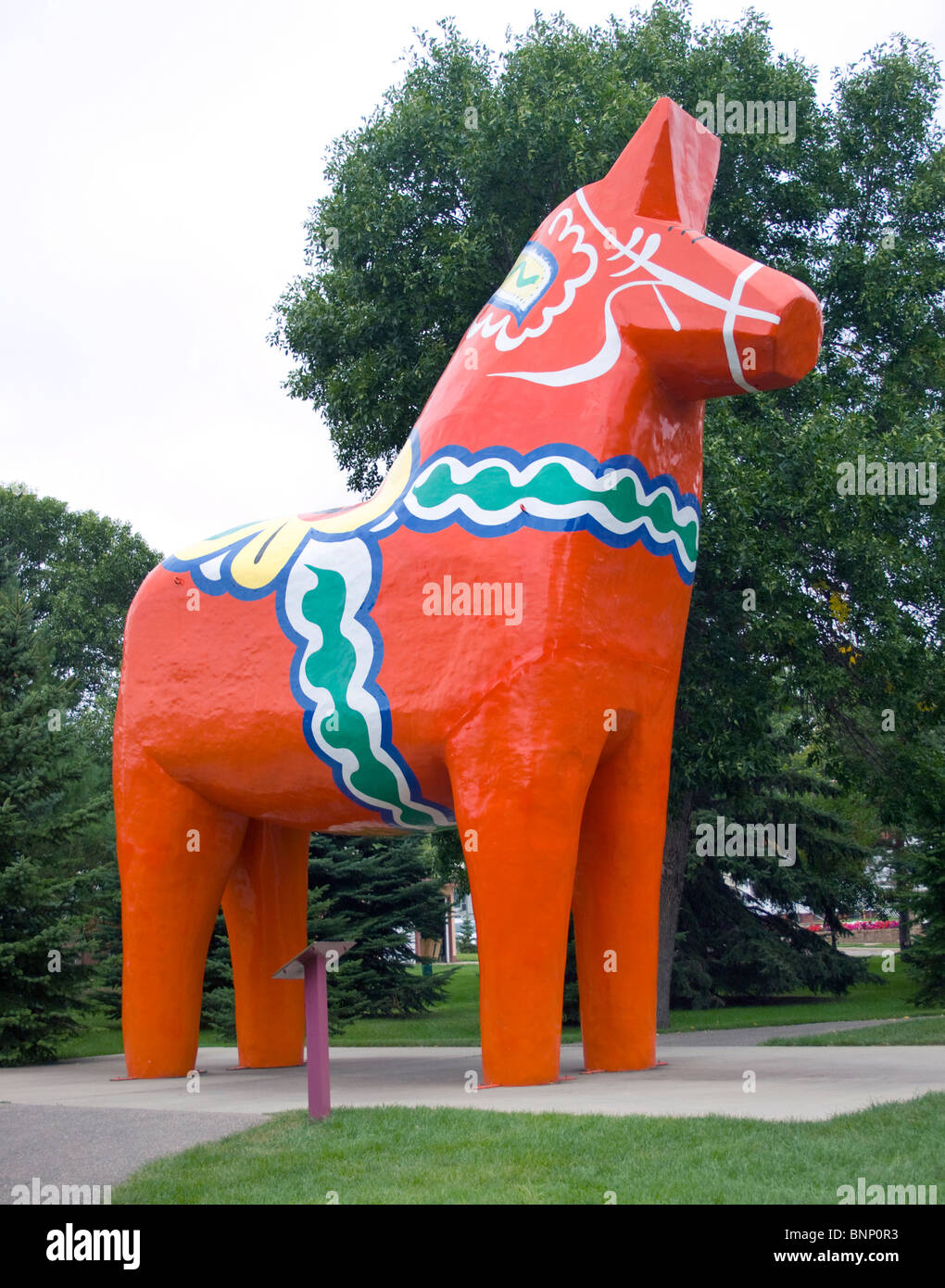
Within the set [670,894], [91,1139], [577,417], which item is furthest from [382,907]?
[91,1139]

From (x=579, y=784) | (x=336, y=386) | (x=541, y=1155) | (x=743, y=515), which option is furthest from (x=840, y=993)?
(x=541, y=1155)

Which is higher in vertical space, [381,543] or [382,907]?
[381,543]

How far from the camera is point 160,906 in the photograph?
10.8 m

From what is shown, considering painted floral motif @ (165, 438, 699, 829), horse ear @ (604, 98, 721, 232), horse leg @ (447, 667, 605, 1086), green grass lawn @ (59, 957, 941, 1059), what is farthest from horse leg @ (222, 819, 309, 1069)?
horse ear @ (604, 98, 721, 232)

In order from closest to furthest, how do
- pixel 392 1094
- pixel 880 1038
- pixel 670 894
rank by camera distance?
pixel 392 1094 → pixel 880 1038 → pixel 670 894

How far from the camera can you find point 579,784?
9.01 meters

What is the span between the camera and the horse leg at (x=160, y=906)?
1078 centimetres

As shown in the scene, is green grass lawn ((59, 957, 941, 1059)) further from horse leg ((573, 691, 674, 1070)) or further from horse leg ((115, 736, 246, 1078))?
horse leg ((573, 691, 674, 1070))

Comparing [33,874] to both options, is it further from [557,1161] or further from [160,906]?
[557,1161]

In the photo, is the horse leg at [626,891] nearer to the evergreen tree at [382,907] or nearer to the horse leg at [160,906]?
the horse leg at [160,906]

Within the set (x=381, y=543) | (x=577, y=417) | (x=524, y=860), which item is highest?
(x=577, y=417)

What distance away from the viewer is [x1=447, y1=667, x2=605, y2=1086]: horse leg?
8.81 metres

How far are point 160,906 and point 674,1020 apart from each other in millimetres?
10720

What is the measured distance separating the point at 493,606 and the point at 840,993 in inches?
642
